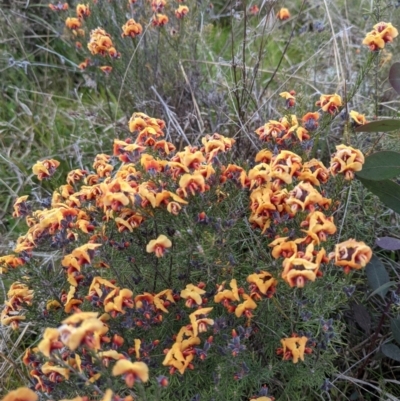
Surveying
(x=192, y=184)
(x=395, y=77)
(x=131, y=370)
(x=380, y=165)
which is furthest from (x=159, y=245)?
(x=395, y=77)

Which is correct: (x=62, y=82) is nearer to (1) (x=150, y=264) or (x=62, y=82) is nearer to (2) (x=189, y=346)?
(1) (x=150, y=264)

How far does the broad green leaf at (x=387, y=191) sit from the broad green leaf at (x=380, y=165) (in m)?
0.07

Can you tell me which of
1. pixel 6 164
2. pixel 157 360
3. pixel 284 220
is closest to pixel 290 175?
pixel 284 220

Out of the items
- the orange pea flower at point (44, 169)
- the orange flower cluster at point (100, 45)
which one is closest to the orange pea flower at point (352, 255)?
the orange pea flower at point (44, 169)

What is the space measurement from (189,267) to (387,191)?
70 centimetres

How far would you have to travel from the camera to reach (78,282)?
1.58m

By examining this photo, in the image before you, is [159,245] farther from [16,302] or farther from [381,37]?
[381,37]

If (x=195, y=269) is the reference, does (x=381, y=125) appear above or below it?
above

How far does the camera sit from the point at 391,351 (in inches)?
71.5

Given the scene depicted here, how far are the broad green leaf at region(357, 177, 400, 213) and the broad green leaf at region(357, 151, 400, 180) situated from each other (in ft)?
0.22

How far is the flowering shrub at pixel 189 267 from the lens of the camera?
1430 mm

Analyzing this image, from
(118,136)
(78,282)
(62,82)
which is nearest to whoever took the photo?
(78,282)

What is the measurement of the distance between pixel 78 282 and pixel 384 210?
1.36 m

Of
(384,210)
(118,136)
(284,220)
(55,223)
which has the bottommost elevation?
(118,136)
